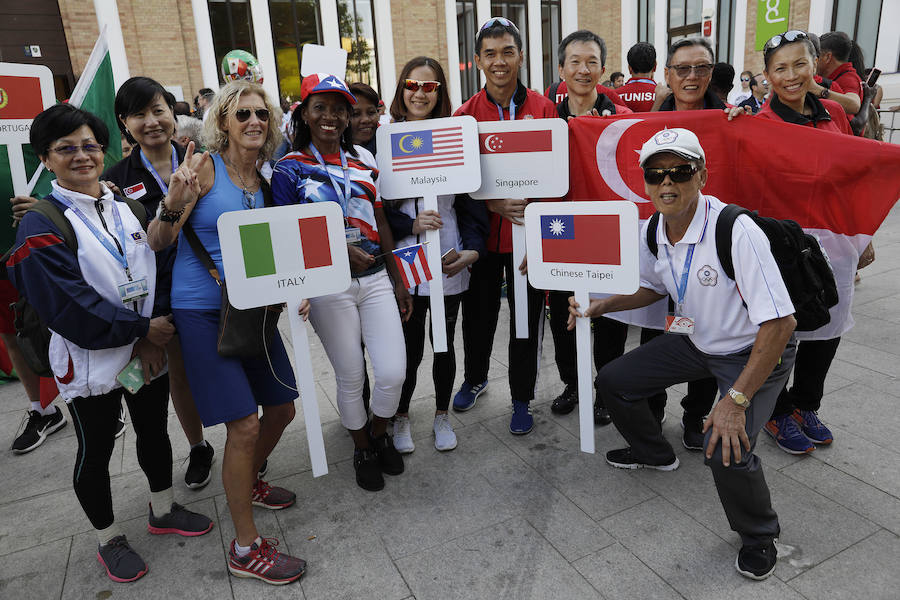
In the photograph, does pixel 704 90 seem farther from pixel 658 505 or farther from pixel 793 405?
pixel 658 505

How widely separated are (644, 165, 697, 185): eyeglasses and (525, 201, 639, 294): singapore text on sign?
0.14m

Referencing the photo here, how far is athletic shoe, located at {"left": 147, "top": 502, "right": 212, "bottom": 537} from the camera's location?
283 centimetres

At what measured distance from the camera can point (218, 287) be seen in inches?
96.8

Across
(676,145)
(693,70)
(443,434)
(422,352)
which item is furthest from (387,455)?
(693,70)

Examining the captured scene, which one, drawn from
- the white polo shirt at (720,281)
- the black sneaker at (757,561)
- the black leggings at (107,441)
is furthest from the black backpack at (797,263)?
the black leggings at (107,441)

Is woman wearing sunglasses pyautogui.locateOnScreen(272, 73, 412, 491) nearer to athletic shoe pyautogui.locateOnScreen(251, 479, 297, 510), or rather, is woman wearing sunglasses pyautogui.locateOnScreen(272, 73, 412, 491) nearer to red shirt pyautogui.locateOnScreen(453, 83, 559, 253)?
athletic shoe pyautogui.locateOnScreen(251, 479, 297, 510)

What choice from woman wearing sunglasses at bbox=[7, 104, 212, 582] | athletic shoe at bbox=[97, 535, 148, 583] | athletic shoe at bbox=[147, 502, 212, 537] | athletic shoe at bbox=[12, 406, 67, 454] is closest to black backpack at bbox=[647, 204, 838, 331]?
woman wearing sunglasses at bbox=[7, 104, 212, 582]

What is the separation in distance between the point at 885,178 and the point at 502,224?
1906mm

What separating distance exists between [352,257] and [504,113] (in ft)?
4.32

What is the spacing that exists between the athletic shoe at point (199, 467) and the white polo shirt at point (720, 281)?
2.57 metres

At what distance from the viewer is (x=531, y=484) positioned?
3.07 meters

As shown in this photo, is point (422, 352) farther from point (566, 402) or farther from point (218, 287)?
point (218, 287)

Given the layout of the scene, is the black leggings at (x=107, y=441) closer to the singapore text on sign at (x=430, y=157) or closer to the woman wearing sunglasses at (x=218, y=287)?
the woman wearing sunglasses at (x=218, y=287)

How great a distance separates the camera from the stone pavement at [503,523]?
7.89ft
